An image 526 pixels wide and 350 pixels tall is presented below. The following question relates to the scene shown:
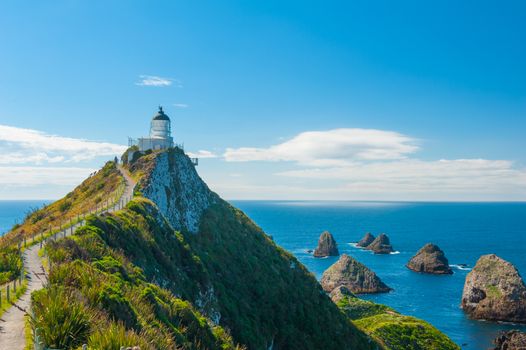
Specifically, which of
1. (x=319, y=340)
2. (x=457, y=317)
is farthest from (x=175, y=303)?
(x=457, y=317)

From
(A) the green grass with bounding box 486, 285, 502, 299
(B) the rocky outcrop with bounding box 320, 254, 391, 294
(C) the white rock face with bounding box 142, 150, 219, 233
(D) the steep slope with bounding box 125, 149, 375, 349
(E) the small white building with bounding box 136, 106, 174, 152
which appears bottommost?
(B) the rocky outcrop with bounding box 320, 254, 391, 294

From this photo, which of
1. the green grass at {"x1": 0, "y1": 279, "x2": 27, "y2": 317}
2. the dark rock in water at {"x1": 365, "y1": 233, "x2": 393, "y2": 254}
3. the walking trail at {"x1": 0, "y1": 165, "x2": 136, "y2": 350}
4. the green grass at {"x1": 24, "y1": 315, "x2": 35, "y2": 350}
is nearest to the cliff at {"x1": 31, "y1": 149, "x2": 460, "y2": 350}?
the green grass at {"x1": 24, "y1": 315, "x2": 35, "y2": 350}

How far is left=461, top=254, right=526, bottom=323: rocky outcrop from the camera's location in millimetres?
76625

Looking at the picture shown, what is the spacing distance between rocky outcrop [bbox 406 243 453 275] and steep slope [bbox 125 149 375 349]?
7569 centimetres

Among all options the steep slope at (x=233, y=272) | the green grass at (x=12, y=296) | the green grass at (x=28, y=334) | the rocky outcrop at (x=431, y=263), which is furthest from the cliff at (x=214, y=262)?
the rocky outcrop at (x=431, y=263)

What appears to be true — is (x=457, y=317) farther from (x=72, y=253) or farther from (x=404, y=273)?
(x=72, y=253)

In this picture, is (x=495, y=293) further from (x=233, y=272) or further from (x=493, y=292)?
(x=233, y=272)

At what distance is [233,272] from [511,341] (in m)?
44.6

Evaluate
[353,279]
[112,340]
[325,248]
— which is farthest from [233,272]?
[325,248]

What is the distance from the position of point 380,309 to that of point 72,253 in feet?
197

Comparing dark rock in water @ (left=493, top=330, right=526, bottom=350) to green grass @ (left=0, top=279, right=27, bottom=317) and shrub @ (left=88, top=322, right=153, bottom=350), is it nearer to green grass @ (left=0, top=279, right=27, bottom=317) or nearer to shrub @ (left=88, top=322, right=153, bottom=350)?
shrub @ (left=88, top=322, right=153, bottom=350)

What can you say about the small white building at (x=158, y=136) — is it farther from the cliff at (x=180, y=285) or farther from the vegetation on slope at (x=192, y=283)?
the vegetation on slope at (x=192, y=283)

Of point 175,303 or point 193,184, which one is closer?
point 175,303

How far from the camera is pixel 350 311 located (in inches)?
2739
